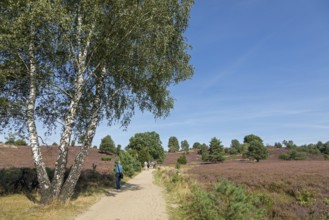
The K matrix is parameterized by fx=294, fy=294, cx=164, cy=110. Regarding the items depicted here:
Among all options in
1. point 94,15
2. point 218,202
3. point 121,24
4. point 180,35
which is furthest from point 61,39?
point 218,202

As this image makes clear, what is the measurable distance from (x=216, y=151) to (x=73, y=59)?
6879 cm

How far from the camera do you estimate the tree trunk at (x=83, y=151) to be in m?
13.1

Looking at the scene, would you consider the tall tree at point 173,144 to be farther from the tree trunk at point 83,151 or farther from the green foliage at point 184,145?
the tree trunk at point 83,151

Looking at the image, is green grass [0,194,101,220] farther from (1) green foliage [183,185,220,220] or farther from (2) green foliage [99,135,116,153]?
(2) green foliage [99,135,116,153]

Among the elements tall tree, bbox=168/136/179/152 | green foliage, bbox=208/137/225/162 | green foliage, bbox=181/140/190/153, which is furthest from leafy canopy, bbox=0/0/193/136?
green foliage, bbox=181/140/190/153

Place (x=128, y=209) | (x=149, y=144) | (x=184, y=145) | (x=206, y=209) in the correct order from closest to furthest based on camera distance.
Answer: (x=206, y=209)
(x=128, y=209)
(x=149, y=144)
(x=184, y=145)

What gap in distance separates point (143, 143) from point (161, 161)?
30.4 feet

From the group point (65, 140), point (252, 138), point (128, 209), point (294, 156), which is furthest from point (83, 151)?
point (252, 138)

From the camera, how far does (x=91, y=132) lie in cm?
1420

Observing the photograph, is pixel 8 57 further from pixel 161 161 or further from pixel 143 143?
pixel 161 161

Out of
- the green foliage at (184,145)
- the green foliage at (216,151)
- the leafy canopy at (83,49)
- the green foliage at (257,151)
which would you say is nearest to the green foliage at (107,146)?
the green foliage at (216,151)

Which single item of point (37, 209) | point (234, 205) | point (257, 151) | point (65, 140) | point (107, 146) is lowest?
point (234, 205)

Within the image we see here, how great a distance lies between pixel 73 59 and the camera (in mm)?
13320

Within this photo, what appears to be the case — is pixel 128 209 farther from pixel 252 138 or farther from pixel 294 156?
pixel 252 138
